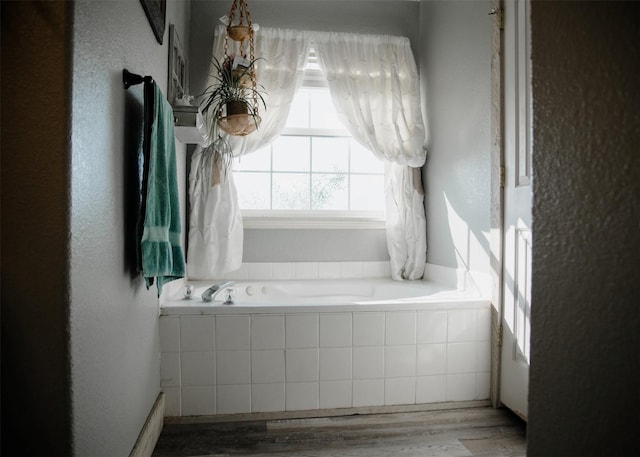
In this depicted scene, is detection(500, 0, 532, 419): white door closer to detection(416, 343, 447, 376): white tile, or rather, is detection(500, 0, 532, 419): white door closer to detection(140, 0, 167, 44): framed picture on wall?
detection(416, 343, 447, 376): white tile

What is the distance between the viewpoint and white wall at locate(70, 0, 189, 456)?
0.98 m

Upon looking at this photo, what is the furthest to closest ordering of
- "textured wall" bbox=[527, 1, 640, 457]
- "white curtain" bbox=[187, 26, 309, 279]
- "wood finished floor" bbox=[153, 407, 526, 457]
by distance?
"white curtain" bbox=[187, 26, 309, 279]
"wood finished floor" bbox=[153, 407, 526, 457]
"textured wall" bbox=[527, 1, 640, 457]

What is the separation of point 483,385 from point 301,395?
0.95 m

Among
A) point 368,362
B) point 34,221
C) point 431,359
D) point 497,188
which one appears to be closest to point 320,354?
point 368,362

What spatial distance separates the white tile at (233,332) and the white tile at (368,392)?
1.91 ft

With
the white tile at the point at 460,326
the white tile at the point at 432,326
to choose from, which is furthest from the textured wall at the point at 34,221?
the white tile at the point at 460,326

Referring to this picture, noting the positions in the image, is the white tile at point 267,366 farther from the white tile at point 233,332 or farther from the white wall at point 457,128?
the white wall at point 457,128

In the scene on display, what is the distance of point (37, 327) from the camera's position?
3.01ft

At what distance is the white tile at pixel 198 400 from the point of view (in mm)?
1902

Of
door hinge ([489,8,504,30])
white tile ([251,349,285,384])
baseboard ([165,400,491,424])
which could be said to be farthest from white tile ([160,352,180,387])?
door hinge ([489,8,504,30])

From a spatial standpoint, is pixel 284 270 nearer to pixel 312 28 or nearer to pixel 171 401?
pixel 171 401

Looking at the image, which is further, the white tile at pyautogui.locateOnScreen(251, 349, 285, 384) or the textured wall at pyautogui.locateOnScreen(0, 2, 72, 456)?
the white tile at pyautogui.locateOnScreen(251, 349, 285, 384)

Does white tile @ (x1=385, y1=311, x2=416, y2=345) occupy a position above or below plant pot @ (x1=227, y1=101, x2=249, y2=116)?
below

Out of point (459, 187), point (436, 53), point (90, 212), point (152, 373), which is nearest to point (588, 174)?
point (90, 212)
